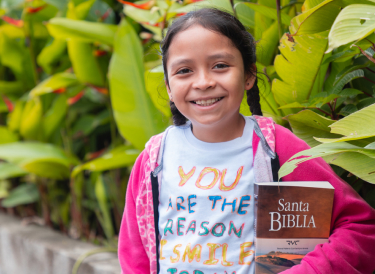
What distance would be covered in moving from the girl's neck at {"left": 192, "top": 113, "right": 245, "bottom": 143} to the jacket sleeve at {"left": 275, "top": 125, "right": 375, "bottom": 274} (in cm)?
12

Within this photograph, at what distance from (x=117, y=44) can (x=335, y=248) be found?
1.09m

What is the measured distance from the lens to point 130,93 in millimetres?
1445

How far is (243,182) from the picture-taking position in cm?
81

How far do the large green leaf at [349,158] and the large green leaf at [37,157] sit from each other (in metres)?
1.35

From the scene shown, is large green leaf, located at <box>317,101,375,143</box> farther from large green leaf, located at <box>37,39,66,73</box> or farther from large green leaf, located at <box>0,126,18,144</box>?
large green leaf, located at <box>0,126,18,144</box>

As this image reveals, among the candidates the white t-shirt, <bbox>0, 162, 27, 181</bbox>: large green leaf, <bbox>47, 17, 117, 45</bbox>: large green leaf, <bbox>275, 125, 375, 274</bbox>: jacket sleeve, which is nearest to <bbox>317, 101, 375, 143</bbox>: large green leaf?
<bbox>275, 125, 375, 274</bbox>: jacket sleeve

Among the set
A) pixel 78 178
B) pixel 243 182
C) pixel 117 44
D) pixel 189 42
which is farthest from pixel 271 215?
pixel 78 178

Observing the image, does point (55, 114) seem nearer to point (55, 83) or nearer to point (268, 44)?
point (55, 83)

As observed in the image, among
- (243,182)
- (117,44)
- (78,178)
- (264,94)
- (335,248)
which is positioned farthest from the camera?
(78,178)

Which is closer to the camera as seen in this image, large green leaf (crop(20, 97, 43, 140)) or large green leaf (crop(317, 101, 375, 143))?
large green leaf (crop(317, 101, 375, 143))

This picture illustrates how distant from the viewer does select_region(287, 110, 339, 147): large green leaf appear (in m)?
0.84

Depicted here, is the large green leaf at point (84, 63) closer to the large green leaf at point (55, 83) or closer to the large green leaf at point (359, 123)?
the large green leaf at point (55, 83)

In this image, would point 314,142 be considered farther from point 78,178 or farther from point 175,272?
point 78,178

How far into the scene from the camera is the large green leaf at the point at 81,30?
4.93ft
